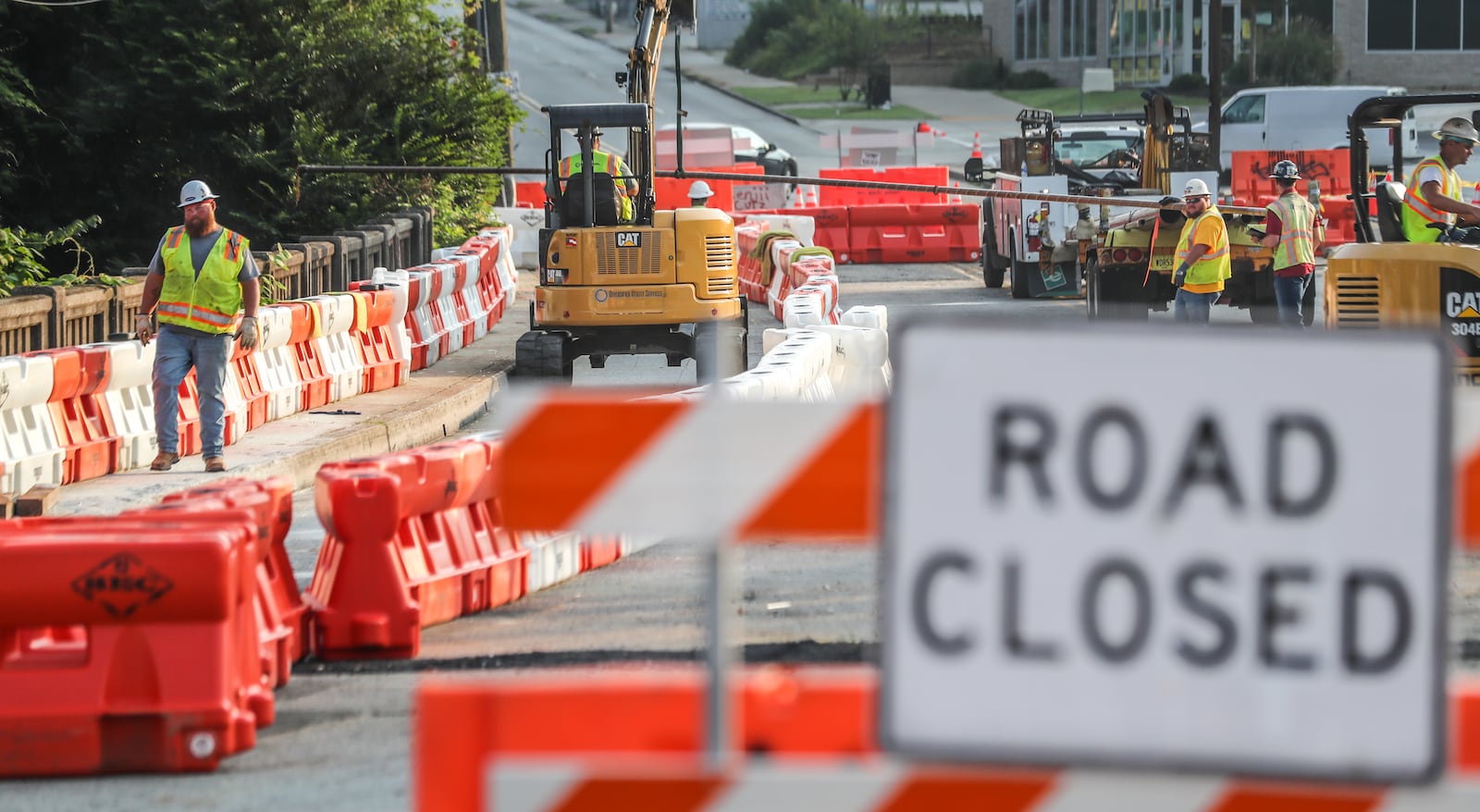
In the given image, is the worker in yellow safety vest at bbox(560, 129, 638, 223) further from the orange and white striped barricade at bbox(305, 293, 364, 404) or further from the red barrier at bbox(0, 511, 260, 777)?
the red barrier at bbox(0, 511, 260, 777)

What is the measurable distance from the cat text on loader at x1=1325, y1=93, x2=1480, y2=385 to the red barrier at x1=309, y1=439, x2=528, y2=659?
5290mm

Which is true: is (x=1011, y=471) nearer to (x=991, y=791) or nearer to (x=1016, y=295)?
(x=991, y=791)

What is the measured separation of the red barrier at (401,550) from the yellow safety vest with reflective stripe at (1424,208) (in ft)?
18.9

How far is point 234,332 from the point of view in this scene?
42.1ft

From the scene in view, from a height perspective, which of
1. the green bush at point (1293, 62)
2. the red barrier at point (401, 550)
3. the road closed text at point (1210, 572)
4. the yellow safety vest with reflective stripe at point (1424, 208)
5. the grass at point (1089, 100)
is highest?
the green bush at point (1293, 62)

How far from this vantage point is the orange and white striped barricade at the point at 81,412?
12.1 meters

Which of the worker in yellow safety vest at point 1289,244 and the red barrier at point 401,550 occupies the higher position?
the worker in yellow safety vest at point 1289,244

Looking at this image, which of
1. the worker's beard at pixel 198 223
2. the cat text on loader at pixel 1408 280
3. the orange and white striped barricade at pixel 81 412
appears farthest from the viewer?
the worker's beard at pixel 198 223

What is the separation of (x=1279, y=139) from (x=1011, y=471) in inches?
1743

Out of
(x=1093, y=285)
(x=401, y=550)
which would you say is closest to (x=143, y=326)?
(x=401, y=550)

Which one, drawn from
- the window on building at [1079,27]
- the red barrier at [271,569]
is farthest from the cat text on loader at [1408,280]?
the window on building at [1079,27]

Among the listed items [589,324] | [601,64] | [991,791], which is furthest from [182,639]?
[601,64]

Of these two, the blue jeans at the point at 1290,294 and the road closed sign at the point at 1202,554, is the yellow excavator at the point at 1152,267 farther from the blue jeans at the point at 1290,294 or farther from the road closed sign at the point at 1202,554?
the road closed sign at the point at 1202,554

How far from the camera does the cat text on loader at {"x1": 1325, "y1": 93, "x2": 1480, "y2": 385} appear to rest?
1138 cm
